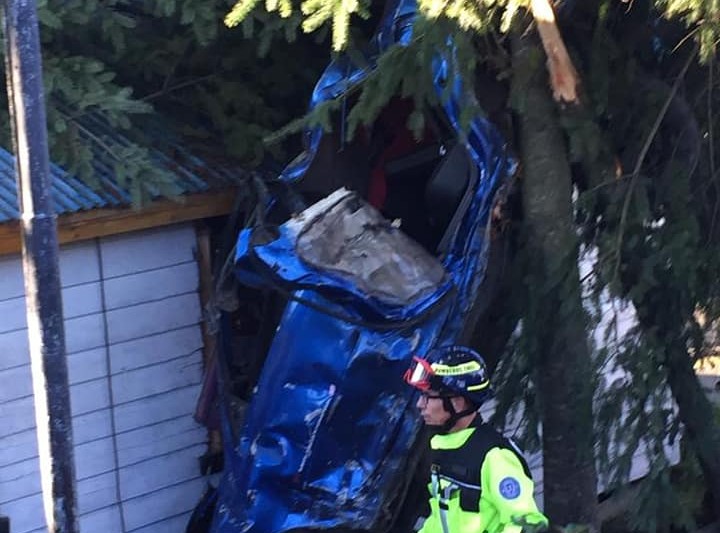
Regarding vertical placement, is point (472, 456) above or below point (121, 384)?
below

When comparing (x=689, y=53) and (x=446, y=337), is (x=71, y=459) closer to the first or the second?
(x=446, y=337)

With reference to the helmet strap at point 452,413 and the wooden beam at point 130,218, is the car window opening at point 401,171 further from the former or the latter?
the helmet strap at point 452,413

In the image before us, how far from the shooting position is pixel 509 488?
4.36m

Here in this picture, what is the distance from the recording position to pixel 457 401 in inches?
178

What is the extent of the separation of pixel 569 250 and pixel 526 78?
83cm

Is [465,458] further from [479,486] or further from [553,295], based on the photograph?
[553,295]

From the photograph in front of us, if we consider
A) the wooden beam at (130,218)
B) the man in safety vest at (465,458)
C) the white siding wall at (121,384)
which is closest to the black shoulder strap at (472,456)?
the man in safety vest at (465,458)

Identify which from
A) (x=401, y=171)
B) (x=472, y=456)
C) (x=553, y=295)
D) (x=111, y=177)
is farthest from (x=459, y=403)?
(x=401, y=171)

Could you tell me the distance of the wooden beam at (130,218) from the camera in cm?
585

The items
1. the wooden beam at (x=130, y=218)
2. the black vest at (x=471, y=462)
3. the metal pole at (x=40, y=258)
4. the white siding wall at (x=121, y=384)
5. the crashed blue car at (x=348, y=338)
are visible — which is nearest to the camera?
the metal pole at (x=40, y=258)

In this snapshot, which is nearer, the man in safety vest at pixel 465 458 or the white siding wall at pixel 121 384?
the man in safety vest at pixel 465 458

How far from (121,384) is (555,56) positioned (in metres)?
2.99

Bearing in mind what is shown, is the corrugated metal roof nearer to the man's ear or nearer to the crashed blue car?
the crashed blue car

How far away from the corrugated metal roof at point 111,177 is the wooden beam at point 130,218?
66 mm
